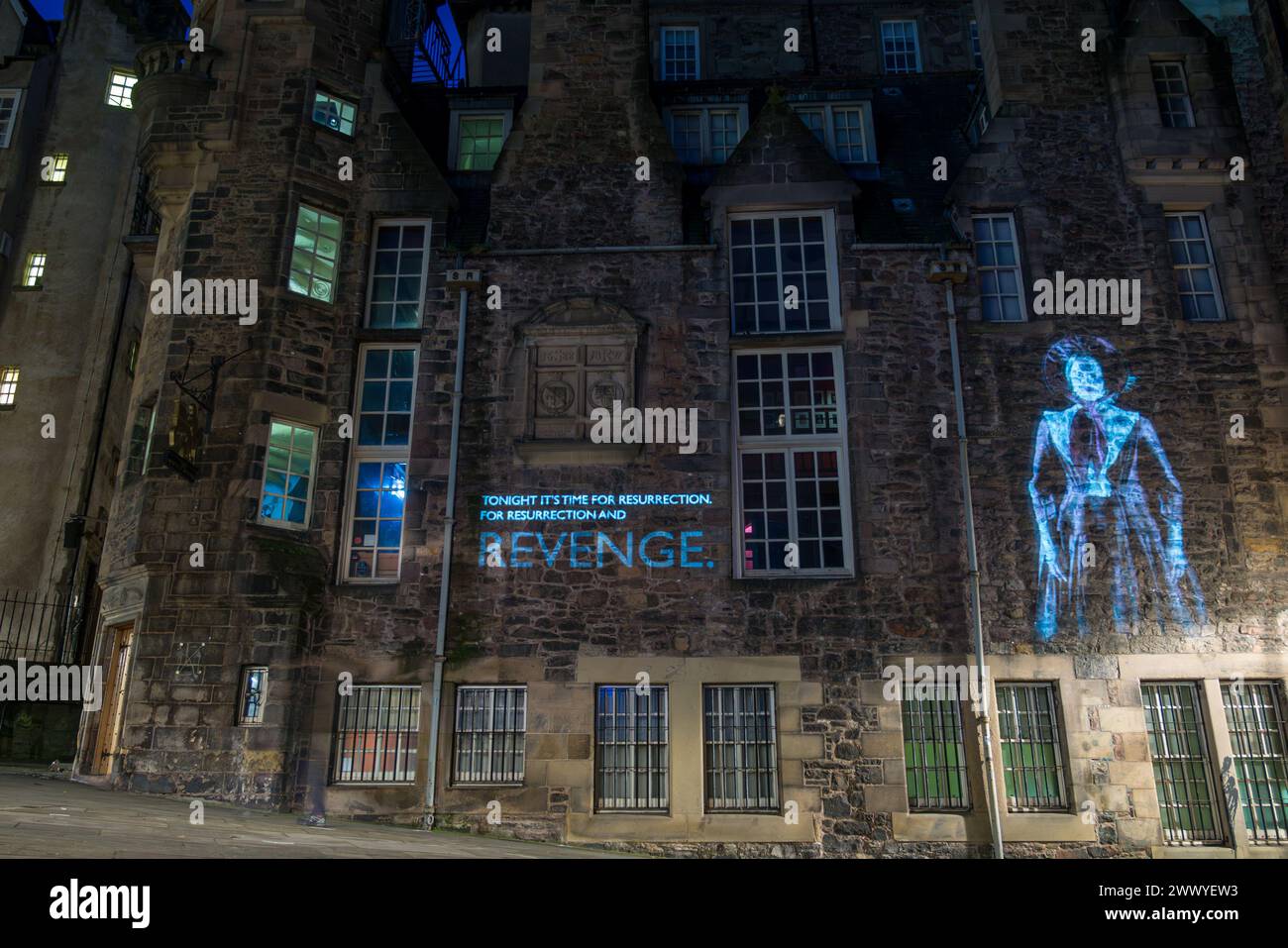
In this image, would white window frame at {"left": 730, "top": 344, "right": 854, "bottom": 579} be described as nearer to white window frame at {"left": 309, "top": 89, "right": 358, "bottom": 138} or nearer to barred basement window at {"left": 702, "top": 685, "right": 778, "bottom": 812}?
barred basement window at {"left": 702, "top": 685, "right": 778, "bottom": 812}

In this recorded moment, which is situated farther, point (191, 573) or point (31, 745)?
point (31, 745)

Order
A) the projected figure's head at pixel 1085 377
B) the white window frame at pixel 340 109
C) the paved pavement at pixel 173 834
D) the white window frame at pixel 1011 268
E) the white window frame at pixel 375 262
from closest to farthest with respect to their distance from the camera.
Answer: the paved pavement at pixel 173 834 → the projected figure's head at pixel 1085 377 → the white window frame at pixel 1011 268 → the white window frame at pixel 375 262 → the white window frame at pixel 340 109

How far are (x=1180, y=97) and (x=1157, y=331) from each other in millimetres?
4740

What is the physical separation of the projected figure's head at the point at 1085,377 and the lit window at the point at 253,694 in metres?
13.0

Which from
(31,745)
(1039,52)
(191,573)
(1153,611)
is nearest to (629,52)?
(1039,52)

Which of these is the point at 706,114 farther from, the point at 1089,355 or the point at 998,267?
the point at 1089,355

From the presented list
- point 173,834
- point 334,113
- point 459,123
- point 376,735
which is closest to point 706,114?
point 459,123

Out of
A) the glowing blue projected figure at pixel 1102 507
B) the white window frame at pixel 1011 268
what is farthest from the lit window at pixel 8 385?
the glowing blue projected figure at pixel 1102 507

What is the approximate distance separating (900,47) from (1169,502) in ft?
46.0

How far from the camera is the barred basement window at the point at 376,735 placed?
1316 centimetres

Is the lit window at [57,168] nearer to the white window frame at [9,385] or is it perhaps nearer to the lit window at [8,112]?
the lit window at [8,112]

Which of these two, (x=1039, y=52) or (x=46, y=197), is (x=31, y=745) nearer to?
(x=46, y=197)

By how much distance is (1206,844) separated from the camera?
12641mm

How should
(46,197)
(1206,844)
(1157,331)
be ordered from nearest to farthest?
1. (1206,844)
2. (1157,331)
3. (46,197)
